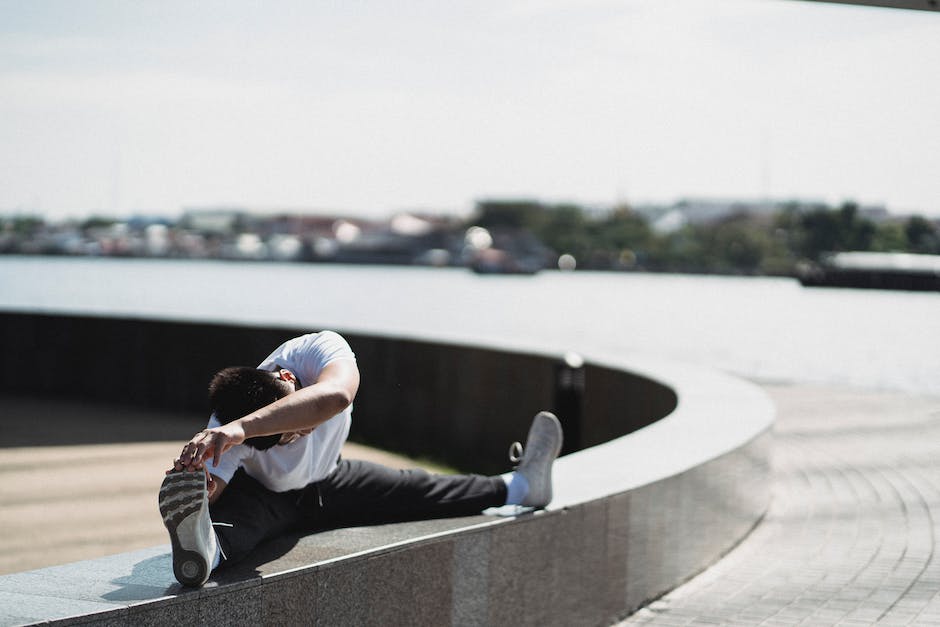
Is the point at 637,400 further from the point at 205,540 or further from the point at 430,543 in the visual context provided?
the point at 205,540

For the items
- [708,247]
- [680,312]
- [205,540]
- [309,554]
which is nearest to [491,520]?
[309,554]

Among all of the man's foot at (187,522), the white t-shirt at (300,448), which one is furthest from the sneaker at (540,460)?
the man's foot at (187,522)

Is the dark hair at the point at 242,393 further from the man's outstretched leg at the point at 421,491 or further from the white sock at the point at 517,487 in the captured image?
the white sock at the point at 517,487

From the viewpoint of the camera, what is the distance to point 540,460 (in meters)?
4.73

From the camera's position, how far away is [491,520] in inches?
180

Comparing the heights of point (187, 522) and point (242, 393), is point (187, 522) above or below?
below

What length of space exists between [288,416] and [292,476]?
463mm

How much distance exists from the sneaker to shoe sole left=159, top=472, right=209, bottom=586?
1.64 meters

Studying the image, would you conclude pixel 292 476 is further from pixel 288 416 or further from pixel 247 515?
pixel 288 416

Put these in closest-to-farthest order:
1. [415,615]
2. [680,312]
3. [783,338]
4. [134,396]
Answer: [415,615] → [134,396] → [783,338] → [680,312]

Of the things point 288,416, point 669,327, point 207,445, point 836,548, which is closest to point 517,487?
point 288,416

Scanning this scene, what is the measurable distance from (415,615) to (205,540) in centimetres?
106

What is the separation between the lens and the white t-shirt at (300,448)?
12.9ft

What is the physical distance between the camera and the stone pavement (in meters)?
5.59
